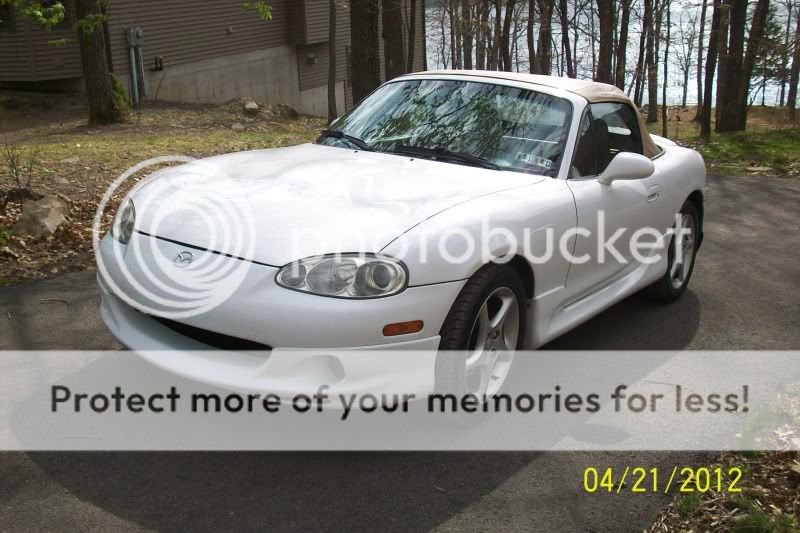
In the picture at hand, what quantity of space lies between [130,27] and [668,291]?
17.8m

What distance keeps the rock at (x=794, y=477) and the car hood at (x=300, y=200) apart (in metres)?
1.90

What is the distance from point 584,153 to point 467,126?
0.71 metres

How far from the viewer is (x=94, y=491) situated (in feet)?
11.2

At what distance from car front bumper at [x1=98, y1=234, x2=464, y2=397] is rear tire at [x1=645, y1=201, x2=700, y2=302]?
9.30 feet

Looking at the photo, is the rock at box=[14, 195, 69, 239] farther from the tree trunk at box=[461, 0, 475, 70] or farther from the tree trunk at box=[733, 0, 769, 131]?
the tree trunk at box=[461, 0, 475, 70]

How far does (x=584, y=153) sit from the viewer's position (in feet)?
16.6

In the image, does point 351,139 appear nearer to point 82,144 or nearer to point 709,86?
point 82,144

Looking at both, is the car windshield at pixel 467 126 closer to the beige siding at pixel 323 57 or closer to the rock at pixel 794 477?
the rock at pixel 794 477

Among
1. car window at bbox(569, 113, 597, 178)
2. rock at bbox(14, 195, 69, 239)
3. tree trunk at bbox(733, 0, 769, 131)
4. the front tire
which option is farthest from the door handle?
tree trunk at bbox(733, 0, 769, 131)

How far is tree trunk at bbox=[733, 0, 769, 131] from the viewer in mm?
21219

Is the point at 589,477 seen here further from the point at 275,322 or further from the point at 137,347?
the point at 137,347

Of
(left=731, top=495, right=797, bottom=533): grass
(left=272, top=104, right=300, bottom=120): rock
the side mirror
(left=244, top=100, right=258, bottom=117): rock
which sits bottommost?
(left=272, top=104, right=300, bottom=120): rock

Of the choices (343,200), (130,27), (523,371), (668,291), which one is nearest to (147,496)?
(343,200)

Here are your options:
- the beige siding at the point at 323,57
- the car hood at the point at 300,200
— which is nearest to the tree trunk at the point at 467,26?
the beige siding at the point at 323,57
